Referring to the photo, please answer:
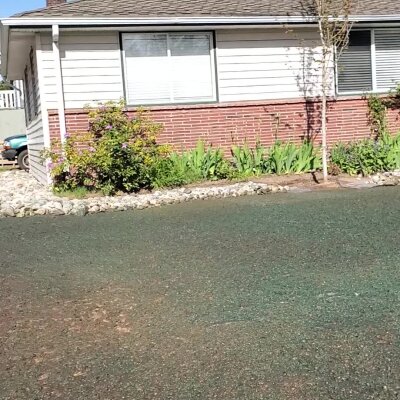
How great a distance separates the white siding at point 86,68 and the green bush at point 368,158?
15.2 feet

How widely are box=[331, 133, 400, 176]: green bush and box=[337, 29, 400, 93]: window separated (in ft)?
5.67

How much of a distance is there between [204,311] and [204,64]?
27.7 ft

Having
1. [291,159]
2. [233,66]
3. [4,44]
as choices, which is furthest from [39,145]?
[291,159]

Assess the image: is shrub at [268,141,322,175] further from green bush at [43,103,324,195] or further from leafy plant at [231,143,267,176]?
leafy plant at [231,143,267,176]

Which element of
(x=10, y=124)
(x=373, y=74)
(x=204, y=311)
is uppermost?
(x=373, y=74)

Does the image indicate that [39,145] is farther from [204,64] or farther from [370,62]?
[370,62]

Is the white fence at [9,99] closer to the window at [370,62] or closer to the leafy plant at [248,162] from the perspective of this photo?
the leafy plant at [248,162]

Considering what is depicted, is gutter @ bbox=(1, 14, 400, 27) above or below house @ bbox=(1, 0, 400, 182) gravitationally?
above

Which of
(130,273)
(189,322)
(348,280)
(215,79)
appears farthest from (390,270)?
(215,79)

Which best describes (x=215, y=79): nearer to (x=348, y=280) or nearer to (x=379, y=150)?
(x=379, y=150)

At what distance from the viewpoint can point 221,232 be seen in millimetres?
6801

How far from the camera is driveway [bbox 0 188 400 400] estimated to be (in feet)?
10.4

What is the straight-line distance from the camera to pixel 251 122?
39.8 feet

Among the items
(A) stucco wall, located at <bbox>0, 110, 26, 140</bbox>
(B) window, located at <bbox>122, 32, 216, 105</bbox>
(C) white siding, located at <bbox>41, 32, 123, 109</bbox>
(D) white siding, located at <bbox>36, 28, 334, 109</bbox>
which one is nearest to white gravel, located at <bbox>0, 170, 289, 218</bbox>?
(C) white siding, located at <bbox>41, 32, 123, 109</bbox>
